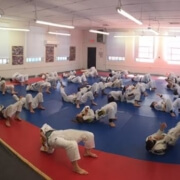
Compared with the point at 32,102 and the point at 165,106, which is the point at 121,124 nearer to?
the point at 165,106

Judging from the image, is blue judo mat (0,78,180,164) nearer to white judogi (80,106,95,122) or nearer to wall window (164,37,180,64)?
white judogi (80,106,95,122)

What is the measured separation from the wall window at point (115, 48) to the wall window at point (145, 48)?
46.0 inches

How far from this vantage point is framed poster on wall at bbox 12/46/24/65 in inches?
501

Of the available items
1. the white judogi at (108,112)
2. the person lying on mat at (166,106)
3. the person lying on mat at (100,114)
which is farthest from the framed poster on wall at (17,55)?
the person lying on mat at (166,106)

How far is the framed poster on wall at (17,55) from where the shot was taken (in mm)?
12727

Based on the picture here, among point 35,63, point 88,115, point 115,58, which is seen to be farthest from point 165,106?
point 115,58

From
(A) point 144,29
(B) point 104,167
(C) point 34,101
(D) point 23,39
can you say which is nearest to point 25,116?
(C) point 34,101

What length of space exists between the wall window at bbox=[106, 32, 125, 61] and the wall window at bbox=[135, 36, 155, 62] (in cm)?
117

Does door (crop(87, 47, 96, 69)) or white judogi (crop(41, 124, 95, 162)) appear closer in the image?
white judogi (crop(41, 124, 95, 162))

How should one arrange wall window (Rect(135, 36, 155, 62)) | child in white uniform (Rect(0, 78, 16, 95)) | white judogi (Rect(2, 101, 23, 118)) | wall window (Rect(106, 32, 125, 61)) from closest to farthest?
1. white judogi (Rect(2, 101, 23, 118))
2. child in white uniform (Rect(0, 78, 16, 95))
3. wall window (Rect(135, 36, 155, 62))
4. wall window (Rect(106, 32, 125, 61))

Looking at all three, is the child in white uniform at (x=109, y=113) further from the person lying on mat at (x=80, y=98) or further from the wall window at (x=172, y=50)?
the wall window at (x=172, y=50)

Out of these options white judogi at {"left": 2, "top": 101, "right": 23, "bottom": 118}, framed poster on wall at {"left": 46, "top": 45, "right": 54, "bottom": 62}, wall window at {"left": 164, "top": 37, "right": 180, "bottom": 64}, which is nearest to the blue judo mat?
white judogi at {"left": 2, "top": 101, "right": 23, "bottom": 118}

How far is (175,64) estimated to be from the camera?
15.5 meters

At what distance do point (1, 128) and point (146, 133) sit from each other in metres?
3.81
